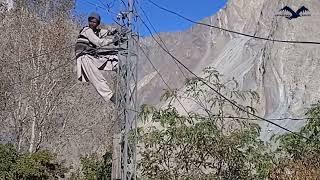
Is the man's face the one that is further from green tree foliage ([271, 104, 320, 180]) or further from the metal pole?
green tree foliage ([271, 104, 320, 180])

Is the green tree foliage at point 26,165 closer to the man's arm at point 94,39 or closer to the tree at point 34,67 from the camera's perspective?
the tree at point 34,67

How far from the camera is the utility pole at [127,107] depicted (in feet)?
29.0

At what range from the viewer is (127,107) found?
9023mm

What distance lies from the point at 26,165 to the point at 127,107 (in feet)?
31.4

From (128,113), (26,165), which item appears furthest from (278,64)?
(128,113)

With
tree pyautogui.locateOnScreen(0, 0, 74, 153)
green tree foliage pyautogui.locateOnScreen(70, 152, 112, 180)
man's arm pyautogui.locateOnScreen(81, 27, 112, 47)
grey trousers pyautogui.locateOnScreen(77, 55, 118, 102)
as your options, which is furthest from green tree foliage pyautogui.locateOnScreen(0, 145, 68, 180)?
man's arm pyautogui.locateOnScreen(81, 27, 112, 47)

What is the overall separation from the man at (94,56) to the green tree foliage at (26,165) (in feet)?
30.6

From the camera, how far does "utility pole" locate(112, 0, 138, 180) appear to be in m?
8.85

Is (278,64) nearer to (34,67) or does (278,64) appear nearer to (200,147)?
(34,67)

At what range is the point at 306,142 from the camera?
37.2 ft

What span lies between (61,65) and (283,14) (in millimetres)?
18372

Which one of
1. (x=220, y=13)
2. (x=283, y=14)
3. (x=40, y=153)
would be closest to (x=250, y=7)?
(x=220, y=13)

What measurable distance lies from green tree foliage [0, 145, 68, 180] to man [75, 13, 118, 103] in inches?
367

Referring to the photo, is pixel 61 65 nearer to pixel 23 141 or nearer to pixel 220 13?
pixel 23 141
